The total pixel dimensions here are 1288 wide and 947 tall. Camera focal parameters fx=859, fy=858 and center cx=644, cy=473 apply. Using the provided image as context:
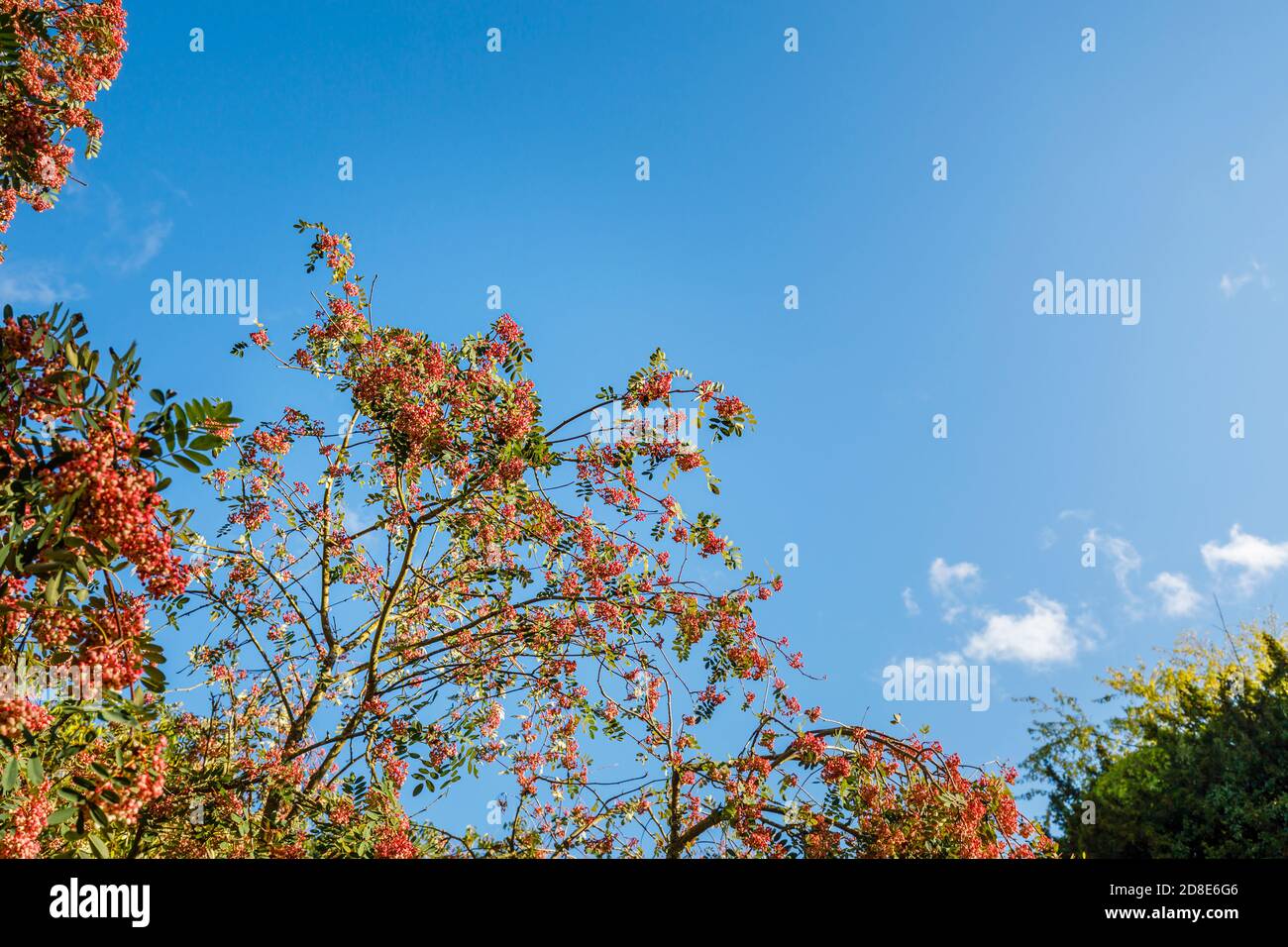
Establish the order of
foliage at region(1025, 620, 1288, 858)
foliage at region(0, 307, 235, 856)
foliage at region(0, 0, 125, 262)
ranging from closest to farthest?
1. foliage at region(0, 307, 235, 856)
2. foliage at region(0, 0, 125, 262)
3. foliage at region(1025, 620, 1288, 858)

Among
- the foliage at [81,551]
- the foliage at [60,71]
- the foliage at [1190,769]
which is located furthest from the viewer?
the foliage at [1190,769]

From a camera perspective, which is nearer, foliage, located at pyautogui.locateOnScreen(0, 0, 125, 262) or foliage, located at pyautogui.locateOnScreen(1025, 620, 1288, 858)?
foliage, located at pyautogui.locateOnScreen(0, 0, 125, 262)

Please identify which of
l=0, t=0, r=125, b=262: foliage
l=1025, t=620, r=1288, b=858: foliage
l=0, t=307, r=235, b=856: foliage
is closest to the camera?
l=0, t=307, r=235, b=856: foliage

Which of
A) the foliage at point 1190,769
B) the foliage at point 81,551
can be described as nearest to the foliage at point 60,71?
the foliage at point 81,551

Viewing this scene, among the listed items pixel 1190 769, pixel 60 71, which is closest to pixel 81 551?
pixel 60 71

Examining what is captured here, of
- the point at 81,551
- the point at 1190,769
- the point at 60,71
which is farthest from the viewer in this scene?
the point at 1190,769

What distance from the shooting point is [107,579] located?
2701 mm

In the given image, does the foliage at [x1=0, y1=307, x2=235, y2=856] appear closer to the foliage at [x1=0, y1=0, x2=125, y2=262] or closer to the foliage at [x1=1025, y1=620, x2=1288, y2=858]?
the foliage at [x1=0, y1=0, x2=125, y2=262]

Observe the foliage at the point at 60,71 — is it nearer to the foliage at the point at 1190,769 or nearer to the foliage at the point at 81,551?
the foliage at the point at 81,551

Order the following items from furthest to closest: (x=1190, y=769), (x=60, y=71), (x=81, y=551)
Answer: (x=1190, y=769)
(x=60, y=71)
(x=81, y=551)

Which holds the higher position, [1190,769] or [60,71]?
[60,71]

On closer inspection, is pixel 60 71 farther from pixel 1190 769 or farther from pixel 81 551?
pixel 1190 769

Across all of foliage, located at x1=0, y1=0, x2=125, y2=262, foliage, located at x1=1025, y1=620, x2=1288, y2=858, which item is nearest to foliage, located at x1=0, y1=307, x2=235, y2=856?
foliage, located at x1=0, y1=0, x2=125, y2=262
